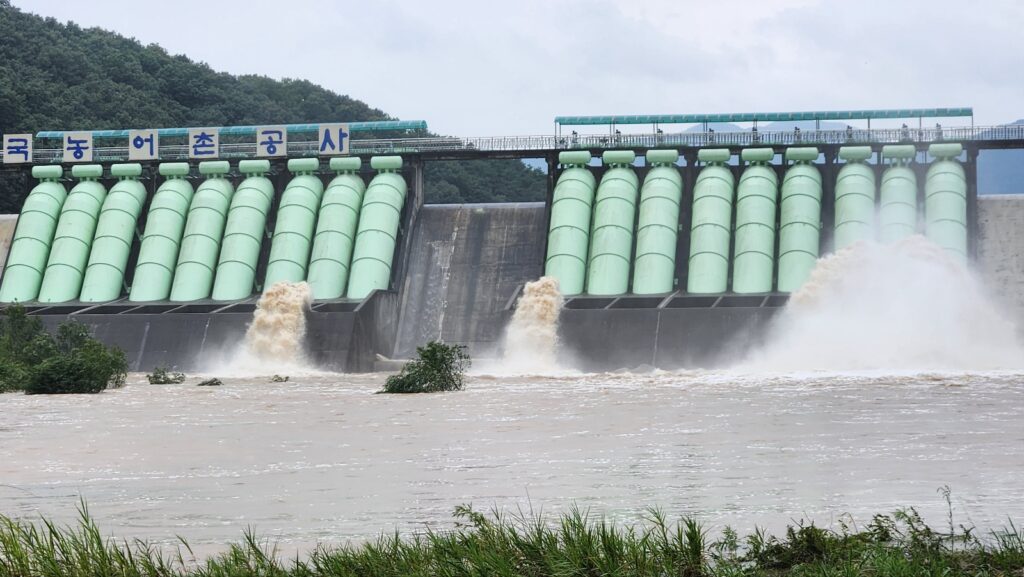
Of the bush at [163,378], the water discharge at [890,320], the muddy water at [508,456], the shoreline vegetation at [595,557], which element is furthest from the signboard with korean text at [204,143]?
the shoreline vegetation at [595,557]

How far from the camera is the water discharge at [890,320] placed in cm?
4169

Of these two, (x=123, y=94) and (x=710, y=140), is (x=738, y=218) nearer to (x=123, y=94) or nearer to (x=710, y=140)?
(x=710, y=140)

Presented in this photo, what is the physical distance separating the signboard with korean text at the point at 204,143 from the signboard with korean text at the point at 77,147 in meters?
5.29

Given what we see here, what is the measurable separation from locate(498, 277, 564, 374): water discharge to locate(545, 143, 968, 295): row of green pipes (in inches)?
90.9

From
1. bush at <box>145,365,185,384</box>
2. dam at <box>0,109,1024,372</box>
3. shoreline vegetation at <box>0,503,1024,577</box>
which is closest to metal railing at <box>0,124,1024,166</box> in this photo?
dam at <box>0,109,1024,372</box>

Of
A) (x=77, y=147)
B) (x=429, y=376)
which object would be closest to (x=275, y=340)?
(x=429, y=376)

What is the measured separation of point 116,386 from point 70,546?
3042 centimetres

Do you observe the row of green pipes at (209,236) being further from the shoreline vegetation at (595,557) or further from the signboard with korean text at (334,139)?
the shoreline vegetation at (595,557)

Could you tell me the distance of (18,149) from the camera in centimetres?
6216

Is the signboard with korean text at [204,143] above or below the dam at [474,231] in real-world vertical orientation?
above

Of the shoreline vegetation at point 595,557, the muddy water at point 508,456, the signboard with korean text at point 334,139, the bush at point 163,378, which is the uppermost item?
the signboard with korean text at point 334,139

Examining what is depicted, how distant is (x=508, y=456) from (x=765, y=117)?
4096cm

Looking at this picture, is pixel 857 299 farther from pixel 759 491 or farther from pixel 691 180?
pixel 759 491

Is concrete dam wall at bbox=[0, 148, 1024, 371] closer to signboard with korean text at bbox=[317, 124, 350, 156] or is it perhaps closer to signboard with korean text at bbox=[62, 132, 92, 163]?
signboard with korean text at bbox=[317, 124, 350, 156]
